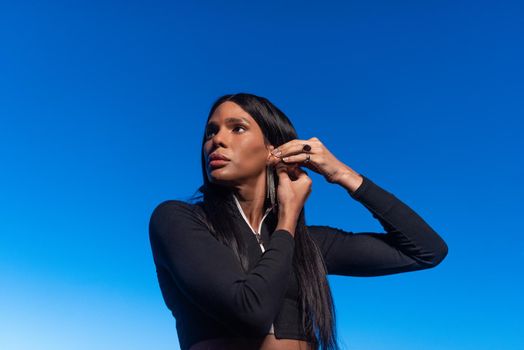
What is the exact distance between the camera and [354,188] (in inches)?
109

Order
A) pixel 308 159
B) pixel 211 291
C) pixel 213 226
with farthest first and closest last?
pixel 308 159 → pixel 213 226 → pixel 211 291

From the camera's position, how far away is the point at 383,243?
2867 mm

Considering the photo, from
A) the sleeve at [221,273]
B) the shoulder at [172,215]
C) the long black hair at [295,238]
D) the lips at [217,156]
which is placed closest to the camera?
the sleeve at [221,273]

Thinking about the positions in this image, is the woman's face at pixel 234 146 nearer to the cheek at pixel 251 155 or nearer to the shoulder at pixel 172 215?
the cheek at pixel 251 155

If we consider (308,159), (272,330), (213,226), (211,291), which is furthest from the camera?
(308,159)

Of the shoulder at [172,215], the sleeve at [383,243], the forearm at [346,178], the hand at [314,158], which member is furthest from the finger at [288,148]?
the shoulder at [172,215]

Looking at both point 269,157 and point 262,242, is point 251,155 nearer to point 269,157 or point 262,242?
point 269,157

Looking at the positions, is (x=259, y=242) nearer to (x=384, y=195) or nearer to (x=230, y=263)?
(x=230, y=263)

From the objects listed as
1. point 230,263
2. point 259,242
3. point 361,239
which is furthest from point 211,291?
point 361,239

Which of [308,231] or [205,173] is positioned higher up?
[205,173]

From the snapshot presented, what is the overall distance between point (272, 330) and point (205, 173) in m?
0.94

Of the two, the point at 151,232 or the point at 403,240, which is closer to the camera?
the point at 151,232

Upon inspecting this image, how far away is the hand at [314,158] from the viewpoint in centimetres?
270

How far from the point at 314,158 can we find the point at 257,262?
0.81 m
